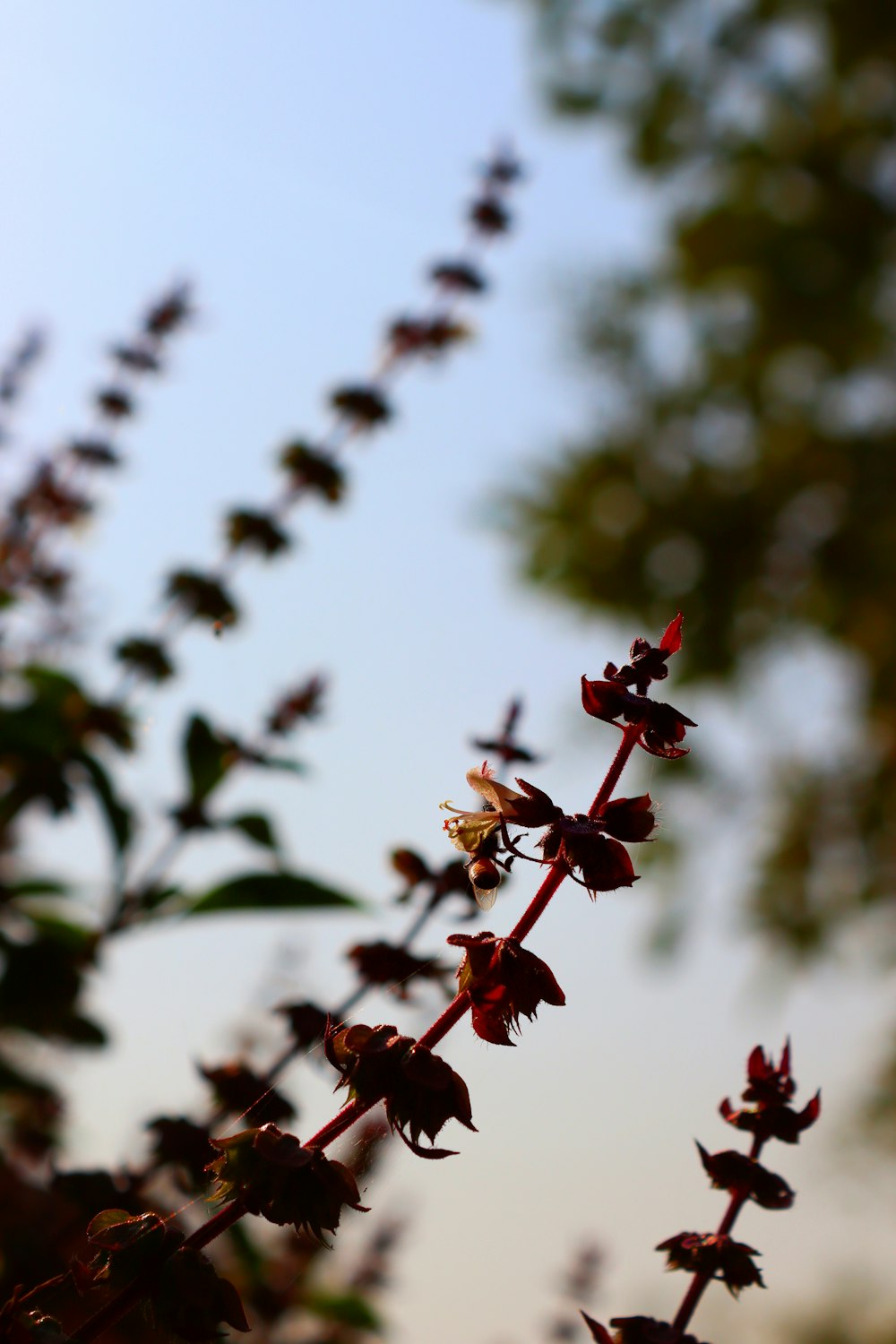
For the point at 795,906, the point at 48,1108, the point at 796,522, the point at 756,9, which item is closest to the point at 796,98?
the point at 756,9

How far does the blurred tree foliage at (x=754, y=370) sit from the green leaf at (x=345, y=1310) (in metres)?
5.86

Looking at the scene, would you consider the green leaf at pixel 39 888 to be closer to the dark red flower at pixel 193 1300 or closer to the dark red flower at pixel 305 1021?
the dark red flower at pixel 305 1021

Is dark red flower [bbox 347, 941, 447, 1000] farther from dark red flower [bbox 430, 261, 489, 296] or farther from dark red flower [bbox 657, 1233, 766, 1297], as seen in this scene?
dark red flower [bbox 430, 261, 489, 296]

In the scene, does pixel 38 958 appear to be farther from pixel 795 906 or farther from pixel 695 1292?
pixel 795 906

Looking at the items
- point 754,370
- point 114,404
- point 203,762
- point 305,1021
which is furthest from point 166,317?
point 754,370

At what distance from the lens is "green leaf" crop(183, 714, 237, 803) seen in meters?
1.74

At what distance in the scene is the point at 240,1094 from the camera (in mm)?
876

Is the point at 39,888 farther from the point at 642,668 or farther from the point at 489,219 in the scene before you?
the point at 642,668

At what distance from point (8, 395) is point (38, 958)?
1256mm

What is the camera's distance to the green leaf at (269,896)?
1730 millimetres

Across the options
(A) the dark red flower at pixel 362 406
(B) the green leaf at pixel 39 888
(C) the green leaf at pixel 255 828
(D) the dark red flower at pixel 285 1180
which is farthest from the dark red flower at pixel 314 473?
(D) the dark red flower at pixel 285 1180

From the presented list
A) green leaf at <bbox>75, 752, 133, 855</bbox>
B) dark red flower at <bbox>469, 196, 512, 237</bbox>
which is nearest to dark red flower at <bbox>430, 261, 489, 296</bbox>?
dark red flower at <bbox>469, 196, 512, 237</bbox>

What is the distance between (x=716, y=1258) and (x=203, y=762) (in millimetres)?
1254

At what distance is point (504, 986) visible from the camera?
0.50 m
